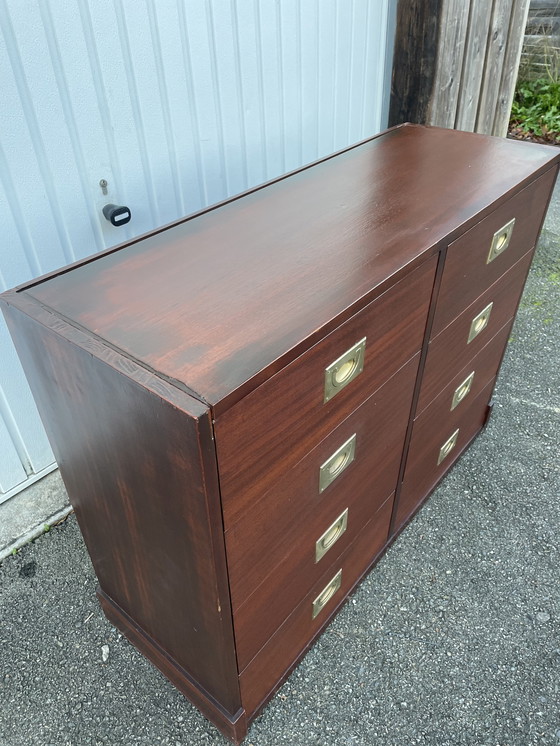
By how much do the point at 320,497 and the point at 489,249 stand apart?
2.30 feet

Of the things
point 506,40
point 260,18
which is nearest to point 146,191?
point 260,18

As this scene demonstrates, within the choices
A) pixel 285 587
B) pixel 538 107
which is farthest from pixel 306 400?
pixel 538 107

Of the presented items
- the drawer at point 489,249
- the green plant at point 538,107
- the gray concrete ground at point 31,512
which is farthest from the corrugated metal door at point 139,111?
the green plant at point 538,107

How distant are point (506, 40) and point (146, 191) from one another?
5.41 feet

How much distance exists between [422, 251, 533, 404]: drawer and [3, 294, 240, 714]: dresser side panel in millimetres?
688

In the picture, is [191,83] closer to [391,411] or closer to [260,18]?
[260,18]

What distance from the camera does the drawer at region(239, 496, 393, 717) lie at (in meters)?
1.20

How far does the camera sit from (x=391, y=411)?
1.26 meters

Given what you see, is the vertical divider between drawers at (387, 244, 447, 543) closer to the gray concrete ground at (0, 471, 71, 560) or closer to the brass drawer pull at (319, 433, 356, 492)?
the brass drawer pull at (319, 433, 356, 492)

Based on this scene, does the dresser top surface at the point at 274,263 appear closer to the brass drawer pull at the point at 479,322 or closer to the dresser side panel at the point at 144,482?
the dresser side panel at the point at 144,482

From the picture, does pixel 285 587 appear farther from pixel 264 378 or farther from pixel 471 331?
pixel 471 331

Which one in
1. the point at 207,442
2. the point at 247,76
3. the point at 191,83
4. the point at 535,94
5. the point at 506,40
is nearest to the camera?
the point at 207,442

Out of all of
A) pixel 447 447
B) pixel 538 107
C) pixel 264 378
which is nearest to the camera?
pixel 264 378

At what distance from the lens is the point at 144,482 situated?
92 cm
